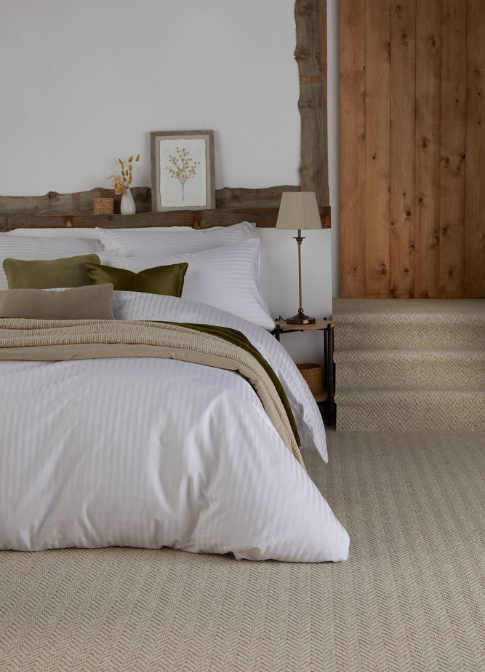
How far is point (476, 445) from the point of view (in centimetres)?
347

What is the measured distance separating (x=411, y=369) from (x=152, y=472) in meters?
2.19

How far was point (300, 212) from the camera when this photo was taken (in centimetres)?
395

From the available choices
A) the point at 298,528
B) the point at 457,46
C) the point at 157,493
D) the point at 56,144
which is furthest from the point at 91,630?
the point at 457,46

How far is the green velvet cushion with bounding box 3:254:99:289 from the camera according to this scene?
363 centimetres

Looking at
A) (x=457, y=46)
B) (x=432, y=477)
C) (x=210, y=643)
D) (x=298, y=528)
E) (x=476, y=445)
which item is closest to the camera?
(x=210, y=643)

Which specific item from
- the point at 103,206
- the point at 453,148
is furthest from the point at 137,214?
the point at 453,148

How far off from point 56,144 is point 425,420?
2751 mm

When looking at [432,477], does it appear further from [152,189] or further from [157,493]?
[152,189]

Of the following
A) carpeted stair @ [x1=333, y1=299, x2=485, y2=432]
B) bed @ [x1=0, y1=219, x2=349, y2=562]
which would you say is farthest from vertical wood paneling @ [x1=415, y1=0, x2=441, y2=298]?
bed @ [x1=0, y1=219, x2=349, y2=562]

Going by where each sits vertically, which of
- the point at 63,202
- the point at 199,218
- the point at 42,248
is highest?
the point at 63,202

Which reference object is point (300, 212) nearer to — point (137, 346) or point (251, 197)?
point (251, 197)

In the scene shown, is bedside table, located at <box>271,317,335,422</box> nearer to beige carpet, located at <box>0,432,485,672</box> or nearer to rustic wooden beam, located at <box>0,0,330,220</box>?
rustic wooden beam, located at <box>0,0,330,220</box>

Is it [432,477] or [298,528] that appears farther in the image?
[432,477]

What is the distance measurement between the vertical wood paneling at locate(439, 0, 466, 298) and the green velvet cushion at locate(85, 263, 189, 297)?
2.32 m
